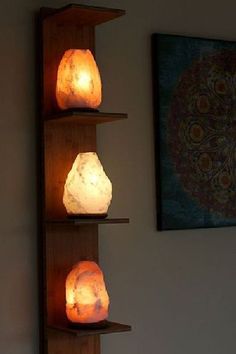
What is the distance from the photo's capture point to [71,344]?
101 inches

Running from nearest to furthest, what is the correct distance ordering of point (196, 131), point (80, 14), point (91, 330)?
point (91, 330)
point (80, 14)
point (196, 131)

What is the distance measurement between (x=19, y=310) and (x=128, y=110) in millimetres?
797

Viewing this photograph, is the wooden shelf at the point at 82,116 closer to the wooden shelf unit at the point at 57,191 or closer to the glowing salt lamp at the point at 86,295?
the wooden shelf unit at the point at 57,191

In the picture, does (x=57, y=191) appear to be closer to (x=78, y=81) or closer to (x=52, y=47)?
(x=78, y=81)

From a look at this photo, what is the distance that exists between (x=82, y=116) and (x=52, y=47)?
30cm

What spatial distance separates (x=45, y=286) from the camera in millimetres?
2510

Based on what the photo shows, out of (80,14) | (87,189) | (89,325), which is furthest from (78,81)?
(89,325)

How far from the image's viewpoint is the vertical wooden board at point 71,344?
2.52 metres

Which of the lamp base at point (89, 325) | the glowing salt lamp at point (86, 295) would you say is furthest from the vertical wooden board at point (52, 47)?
the lamp base at point (89, 325)

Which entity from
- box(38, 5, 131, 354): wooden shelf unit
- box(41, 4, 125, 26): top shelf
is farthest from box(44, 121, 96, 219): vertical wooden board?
box(41, 4, 125, 26): top shelf

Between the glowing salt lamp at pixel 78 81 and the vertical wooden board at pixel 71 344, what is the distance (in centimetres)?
74

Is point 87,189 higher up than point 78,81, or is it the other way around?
point 78,81

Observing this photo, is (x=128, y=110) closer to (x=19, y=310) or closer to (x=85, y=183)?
(x=85, y=183)

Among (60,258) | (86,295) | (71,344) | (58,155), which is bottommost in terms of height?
(71,344)
